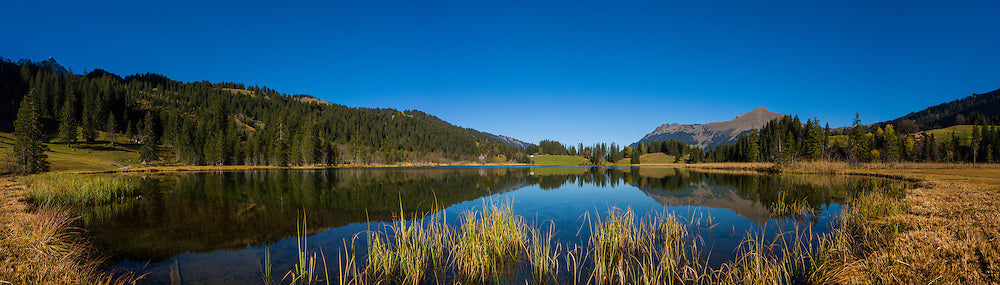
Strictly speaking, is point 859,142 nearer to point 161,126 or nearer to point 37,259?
point 37,259

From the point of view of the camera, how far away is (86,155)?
6812 centimetres

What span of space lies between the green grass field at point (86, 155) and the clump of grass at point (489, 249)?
73400 millimetres

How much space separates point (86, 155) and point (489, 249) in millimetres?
100094

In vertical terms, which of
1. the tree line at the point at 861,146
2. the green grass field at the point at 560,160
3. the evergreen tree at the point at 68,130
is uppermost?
the evergreen tree at the point at 68,130

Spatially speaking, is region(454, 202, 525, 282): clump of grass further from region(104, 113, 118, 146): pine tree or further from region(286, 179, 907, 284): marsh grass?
region(104, 113, 118, 146): pine tree

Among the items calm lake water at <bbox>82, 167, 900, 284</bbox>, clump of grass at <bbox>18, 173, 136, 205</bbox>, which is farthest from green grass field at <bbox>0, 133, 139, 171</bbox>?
calm lake water at <bbox>82, 167, 900, 284</bbox>

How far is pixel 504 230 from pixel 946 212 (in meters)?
13.0

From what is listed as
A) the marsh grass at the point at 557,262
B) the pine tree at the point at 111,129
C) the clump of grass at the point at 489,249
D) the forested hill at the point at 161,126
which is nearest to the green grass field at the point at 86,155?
the pine tree at the point at 111,129

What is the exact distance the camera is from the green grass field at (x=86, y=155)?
177 feet

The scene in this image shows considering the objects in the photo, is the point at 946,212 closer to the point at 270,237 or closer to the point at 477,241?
the point at 477,241

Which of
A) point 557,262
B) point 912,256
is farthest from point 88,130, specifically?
point 912,256

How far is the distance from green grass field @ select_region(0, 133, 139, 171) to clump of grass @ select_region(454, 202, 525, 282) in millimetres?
73400

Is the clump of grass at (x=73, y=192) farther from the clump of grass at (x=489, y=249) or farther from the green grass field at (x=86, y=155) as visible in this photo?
the green grass field at (x=86, y=155)

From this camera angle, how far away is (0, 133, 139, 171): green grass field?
54013 millimetres
